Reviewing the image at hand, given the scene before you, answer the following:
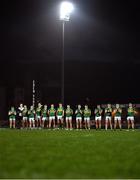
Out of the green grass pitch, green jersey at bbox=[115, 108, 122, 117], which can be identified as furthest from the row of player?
the green grass pitch

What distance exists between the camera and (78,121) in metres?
29.1

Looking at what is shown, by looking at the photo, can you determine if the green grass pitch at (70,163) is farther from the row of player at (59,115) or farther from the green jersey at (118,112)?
the row of player at (59,115)

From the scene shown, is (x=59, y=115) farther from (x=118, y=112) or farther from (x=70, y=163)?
(x=70, y=163)

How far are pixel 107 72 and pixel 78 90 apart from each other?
661cm

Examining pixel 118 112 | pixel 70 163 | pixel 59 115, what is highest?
pixel 118 112

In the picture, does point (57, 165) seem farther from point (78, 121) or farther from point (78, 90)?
point (78, 90)

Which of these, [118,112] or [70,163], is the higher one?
[118,112]

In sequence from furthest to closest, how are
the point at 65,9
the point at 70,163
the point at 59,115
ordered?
the point at 65,9 → the point at 59,115 → the point at 70,163

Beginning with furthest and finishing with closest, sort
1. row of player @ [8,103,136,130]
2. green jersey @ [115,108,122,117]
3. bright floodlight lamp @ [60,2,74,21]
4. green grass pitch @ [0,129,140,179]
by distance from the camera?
bright floodlight lamp @ [60,2,74,21], row of player @ [8,103,136,130], green jersey @ [115,108,122,117], green grass pitch @ [0,129,140,179]

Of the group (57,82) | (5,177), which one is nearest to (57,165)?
(5,177)

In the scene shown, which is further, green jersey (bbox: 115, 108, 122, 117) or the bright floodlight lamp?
the bright floodlight lamp

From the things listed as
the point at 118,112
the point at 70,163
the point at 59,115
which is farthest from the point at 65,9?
the point at 70,163

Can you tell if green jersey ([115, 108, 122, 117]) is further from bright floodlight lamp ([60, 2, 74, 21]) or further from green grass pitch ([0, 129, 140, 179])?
green grass pitch ([0, 129, 140, 179])

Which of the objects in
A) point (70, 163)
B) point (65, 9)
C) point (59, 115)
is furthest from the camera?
point (65, 9)
